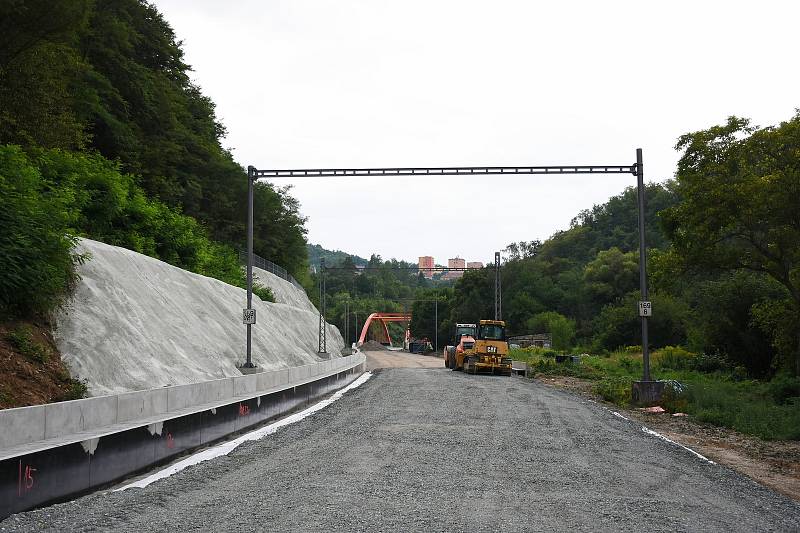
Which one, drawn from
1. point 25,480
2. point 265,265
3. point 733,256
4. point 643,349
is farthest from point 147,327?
point 265,265

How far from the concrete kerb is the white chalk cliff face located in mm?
2831

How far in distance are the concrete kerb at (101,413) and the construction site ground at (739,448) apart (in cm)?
941

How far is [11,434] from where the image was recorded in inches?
376

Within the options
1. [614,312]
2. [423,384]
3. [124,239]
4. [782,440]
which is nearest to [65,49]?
[124,239]

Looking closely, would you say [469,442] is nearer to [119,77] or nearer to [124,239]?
[124,239]

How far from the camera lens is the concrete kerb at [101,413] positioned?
31.5ft

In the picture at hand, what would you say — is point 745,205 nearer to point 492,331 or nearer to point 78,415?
point 492,331

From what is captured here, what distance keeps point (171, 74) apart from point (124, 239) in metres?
33.4

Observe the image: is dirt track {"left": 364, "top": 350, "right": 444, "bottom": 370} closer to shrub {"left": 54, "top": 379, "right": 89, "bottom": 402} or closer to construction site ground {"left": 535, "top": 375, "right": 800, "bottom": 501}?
construction site ground {"left": 535, "top": 375, "right": 800, "bottom": 501}

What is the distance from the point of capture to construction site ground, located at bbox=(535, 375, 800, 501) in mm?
12013

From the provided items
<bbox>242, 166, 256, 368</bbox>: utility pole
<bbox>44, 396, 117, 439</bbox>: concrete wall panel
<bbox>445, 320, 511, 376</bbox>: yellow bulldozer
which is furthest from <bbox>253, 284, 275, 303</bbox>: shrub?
<bbox>44, 396, 117, 439</bbox>: concrete wall panel

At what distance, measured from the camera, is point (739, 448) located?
51.1ft

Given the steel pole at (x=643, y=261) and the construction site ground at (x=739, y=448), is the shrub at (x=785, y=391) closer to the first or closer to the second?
the steel pole at (x=643, y=261)

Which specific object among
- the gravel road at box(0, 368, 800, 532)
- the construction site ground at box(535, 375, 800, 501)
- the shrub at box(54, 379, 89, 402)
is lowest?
the construction site ground at box(535, 375, 800, 501)
